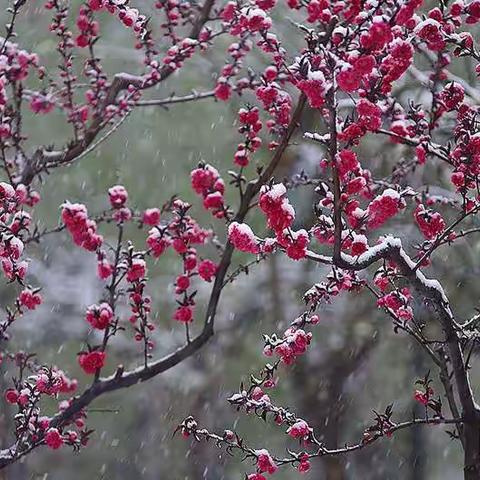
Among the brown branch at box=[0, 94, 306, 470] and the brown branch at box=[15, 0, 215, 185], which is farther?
the brown branch at box=[15, 0, 215, 185]

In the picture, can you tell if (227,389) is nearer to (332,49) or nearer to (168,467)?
(168,467)

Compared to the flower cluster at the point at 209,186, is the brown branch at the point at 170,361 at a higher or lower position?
lower

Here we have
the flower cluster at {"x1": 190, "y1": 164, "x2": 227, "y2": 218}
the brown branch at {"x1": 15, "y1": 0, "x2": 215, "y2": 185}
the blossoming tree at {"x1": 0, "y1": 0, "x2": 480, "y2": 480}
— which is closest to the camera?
the blossoming tree at {"x1": 0, "y1": 0, "x2": 480, "y2": 480}

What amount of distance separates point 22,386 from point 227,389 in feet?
23.9

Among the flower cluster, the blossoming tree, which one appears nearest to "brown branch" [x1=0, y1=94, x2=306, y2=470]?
the blossoming tree

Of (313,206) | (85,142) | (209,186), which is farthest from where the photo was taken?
(85,142)

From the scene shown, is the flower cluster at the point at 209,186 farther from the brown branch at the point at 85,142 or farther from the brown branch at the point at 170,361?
the brown branch at the point at 85,142

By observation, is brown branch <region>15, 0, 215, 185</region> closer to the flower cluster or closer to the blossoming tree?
the blossoming tree

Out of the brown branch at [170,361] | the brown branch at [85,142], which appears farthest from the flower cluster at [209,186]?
the brown branch at [85,142]

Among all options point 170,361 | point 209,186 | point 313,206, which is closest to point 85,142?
point 209,186

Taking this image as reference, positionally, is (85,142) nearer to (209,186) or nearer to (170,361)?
(209,186)

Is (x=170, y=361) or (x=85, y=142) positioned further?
(x=85, y=142)

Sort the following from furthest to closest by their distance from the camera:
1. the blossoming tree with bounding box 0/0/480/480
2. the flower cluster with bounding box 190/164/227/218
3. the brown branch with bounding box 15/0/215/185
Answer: the brown branch with bounding box 15/0/215/185, the flower cluster with bounding box 190/164/227/218, the blossoming tree with bounding box 0/0/480/480

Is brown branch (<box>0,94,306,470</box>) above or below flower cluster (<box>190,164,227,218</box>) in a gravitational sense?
below
